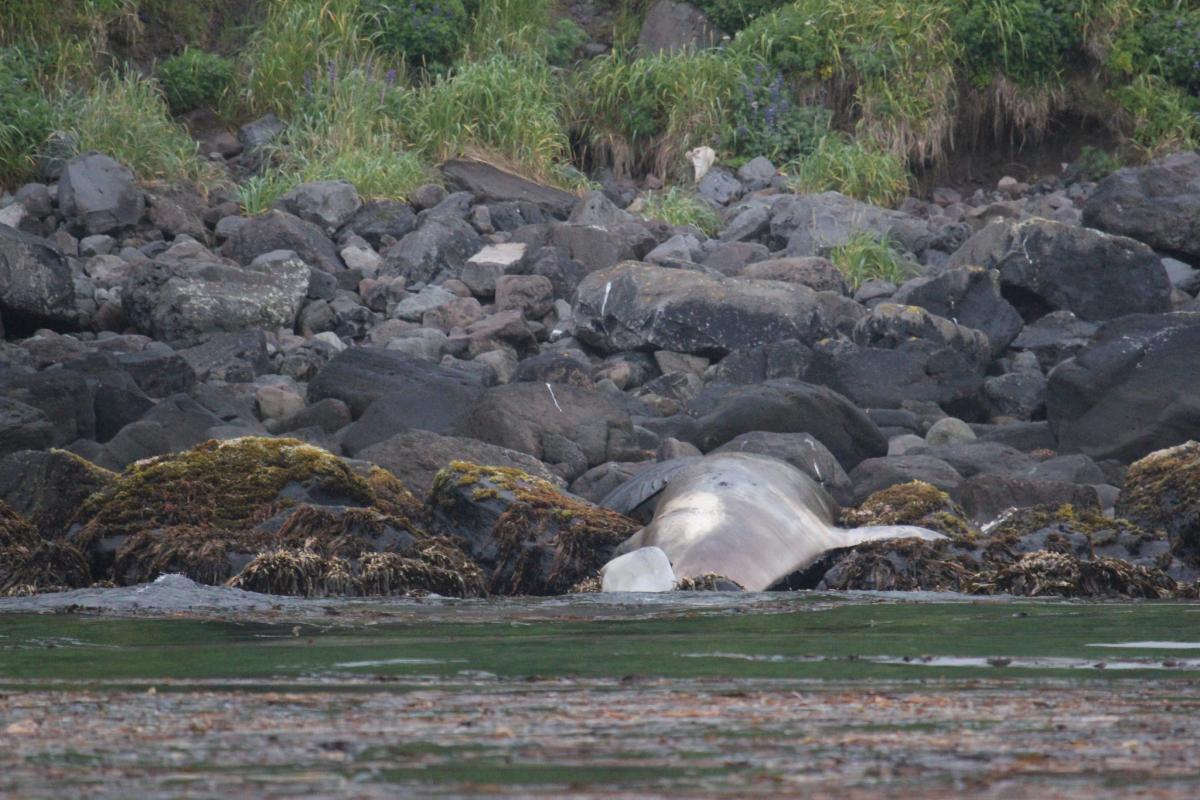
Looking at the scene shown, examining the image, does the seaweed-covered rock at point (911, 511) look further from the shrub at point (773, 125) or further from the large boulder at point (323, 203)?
the shrub at point (773, 125)

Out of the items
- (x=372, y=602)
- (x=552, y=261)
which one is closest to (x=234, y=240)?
(x=552, y=261)

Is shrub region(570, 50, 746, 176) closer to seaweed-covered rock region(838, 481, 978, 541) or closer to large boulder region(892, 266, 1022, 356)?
large boulder region(892, 266, 1022, 356)

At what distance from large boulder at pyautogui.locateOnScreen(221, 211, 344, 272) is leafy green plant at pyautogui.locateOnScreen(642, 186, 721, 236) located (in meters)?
3.75

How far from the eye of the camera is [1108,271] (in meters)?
16.4

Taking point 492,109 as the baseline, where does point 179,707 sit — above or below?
above

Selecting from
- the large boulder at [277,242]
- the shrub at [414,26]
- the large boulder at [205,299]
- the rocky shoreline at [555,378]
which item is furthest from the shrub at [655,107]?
the large boulder at [205,299]

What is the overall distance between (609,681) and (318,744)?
1.34 metres

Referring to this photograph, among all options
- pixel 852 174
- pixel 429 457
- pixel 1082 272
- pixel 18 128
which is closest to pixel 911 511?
pixel 429 457

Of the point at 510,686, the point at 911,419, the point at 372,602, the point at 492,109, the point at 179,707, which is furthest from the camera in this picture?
the point at 492,109

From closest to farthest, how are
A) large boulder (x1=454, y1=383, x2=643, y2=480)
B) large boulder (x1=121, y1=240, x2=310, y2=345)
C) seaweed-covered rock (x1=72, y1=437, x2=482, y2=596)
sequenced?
seaweed-covered rock (x1=72, y1=437, x2=482, y2=596) → large boulder (x1=454, y1=383, x2=643, y2=480) → large boulder (x1=121, y1=240, x2=310, y2=345)

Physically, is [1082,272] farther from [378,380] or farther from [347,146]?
[347,146]

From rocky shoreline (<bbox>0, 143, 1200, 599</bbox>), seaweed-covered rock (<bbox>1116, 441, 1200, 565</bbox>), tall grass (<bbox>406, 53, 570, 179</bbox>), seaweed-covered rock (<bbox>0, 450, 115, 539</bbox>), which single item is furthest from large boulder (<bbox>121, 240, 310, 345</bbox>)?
seaweed-covered rock (<bbox>1116, 441, 1200, 565</bbox>)

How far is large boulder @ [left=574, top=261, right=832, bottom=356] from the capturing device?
1519cm

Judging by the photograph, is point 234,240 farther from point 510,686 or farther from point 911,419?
point 510,686
